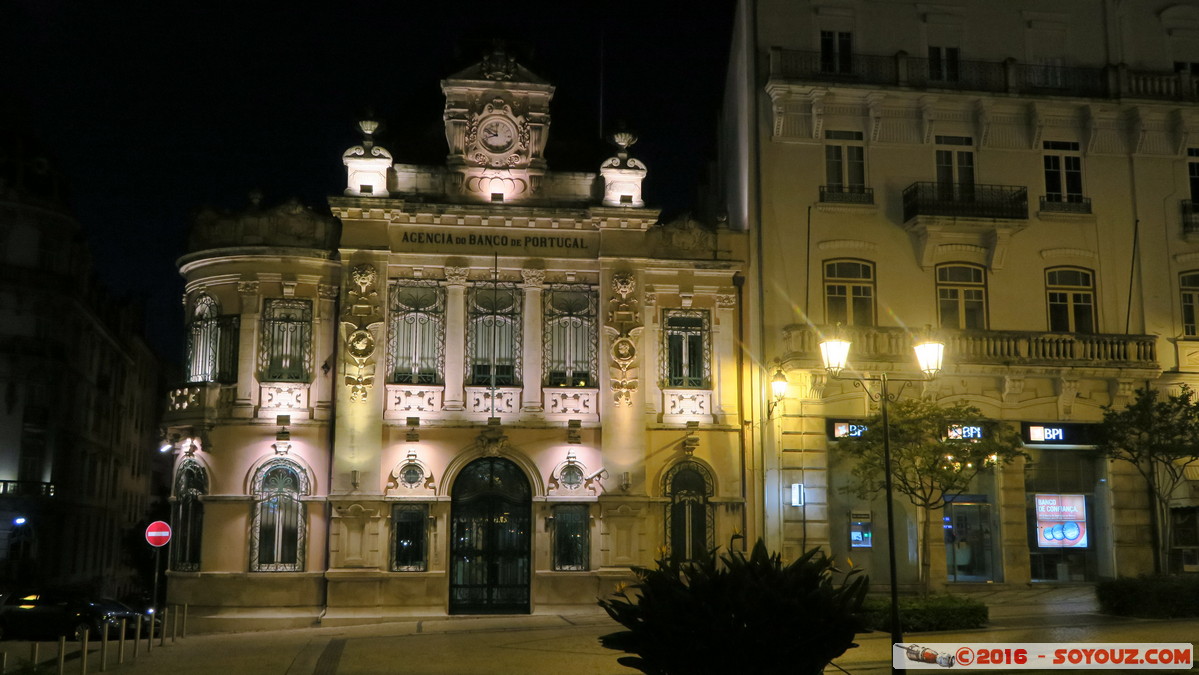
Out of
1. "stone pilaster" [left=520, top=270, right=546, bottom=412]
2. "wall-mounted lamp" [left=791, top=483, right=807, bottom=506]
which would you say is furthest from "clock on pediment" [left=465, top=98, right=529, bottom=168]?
"wall-mounted lamp" [left=791, top=483, right=807, bottom=506]

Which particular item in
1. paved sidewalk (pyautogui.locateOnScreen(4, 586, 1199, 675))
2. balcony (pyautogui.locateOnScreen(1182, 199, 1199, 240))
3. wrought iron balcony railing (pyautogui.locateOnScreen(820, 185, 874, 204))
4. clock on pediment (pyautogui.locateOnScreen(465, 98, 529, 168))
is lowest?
paved sidewalk (pyautogui.locateOnScreen(4, 586, 1199, 675))

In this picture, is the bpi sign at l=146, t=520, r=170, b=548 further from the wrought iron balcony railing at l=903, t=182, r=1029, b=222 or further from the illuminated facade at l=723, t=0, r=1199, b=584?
the wrought iron balcony railing at l=903, t=182, r=1029, b=222

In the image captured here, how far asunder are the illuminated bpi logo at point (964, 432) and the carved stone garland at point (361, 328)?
1462 cm

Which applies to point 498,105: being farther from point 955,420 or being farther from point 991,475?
point 991,475

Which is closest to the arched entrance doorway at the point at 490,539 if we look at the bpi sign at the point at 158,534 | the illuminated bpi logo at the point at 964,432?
the bpi sign at the point at 158,534

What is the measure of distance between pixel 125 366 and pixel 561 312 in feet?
129

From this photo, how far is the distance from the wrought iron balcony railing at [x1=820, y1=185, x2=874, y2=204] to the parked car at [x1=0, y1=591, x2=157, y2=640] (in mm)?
20973

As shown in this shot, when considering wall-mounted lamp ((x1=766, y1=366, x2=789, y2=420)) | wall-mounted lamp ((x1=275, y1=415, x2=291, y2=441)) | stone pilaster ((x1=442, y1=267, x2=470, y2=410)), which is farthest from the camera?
stone pilaster ((x1=442, y1=267, x2=470, y2=410))

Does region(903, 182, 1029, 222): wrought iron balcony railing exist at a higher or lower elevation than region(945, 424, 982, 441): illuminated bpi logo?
higher

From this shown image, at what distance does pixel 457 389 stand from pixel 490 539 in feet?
13.3

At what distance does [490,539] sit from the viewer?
1178 inches

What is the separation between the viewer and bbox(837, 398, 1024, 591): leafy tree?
86.5 ft

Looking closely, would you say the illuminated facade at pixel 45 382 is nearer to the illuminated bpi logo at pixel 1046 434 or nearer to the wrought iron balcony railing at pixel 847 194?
the wrought iron balcony railing at pixel 847 194

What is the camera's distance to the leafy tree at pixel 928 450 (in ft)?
86.5
